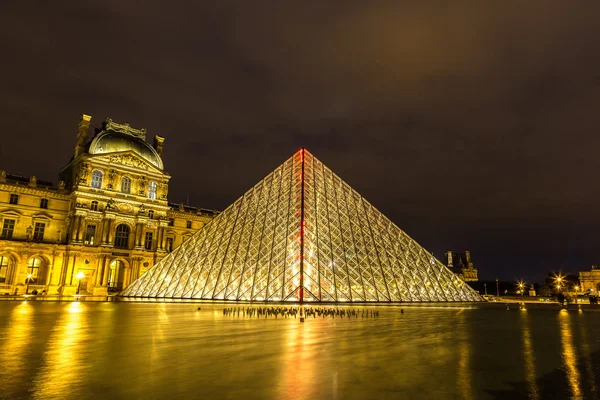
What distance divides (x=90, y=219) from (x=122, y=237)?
4.22m

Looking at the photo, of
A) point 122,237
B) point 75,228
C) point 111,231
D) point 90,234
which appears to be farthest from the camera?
point 122,237

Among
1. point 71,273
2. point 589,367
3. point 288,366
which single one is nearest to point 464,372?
point 589,367

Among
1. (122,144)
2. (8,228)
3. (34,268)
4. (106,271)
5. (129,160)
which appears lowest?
(106,271)

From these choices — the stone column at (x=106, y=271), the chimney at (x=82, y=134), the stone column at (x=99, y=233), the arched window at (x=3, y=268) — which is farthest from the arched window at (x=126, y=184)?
the arched window at (x=3, y=268)

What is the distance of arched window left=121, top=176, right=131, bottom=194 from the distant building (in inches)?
3936

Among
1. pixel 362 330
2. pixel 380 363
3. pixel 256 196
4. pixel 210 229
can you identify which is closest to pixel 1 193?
pixel 210 229

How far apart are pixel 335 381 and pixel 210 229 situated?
26.2 metres

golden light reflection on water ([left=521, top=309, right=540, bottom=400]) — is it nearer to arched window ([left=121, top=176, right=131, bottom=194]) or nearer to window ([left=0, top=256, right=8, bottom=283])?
arched window ([left=121, top=176, right=131, bottom=194])

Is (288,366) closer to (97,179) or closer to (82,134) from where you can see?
(97,179)

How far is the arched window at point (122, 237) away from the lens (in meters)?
41.7

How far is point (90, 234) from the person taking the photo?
3959 cm

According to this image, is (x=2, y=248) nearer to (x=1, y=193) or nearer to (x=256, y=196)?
(x=1, y=193)

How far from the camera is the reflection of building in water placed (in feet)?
232

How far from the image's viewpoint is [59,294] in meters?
35.7
